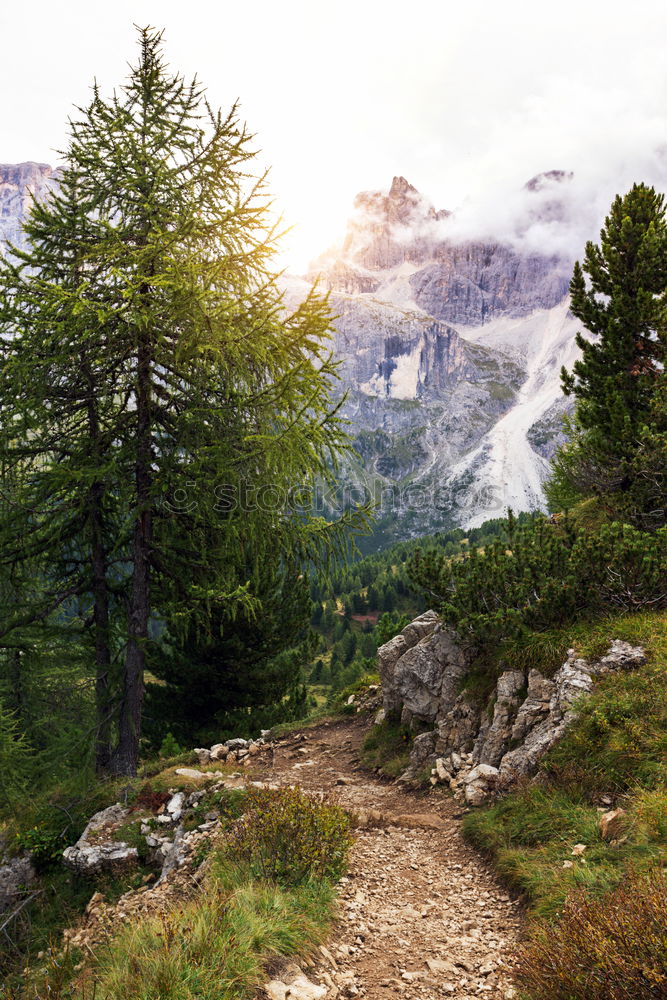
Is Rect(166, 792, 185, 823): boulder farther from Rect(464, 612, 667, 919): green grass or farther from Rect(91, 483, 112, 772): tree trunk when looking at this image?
Rect(464, 612, 667, 919): green grass

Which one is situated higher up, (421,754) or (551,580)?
(551,580)

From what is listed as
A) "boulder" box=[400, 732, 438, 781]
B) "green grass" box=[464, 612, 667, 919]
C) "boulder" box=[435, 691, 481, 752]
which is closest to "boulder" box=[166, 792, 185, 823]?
"boulder" box=[400, 732, 438, 781]

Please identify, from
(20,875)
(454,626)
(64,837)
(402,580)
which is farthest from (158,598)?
(402,580)

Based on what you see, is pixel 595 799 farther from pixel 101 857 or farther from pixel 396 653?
pixel 101 857

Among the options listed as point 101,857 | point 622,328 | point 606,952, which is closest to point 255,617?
point 101,857

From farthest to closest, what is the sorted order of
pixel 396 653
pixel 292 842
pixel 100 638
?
pixel 396 653 < pixel 100 638 < pixel 292 842

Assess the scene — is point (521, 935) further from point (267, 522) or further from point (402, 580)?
point (402, 580)

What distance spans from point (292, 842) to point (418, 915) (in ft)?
4.78

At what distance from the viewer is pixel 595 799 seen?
592 cm

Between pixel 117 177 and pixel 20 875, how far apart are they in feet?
39.7

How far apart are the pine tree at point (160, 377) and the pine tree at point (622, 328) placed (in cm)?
826

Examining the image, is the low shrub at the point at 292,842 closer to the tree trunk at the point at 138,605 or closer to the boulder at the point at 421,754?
the boulder at the point at 421,754

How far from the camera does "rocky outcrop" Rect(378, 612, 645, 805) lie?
24.1ft

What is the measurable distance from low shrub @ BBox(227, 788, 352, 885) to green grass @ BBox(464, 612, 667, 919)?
75.1 inches
